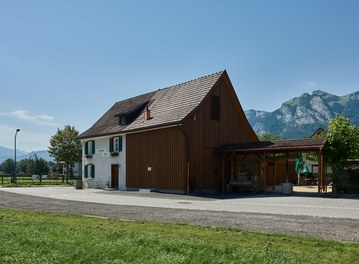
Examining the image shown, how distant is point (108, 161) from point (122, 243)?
90.5 ft

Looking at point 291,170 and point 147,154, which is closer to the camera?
point 147,154

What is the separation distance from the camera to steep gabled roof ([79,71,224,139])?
91.0 feet

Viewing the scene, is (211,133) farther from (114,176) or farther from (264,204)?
(264,204)

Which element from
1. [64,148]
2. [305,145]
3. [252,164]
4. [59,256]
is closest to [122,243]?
[59,256]

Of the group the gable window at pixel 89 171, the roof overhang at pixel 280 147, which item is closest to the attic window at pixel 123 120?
the gable window at pixel 89 171

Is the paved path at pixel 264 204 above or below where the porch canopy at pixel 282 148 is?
below

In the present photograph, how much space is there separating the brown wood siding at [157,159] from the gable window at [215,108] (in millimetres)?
3421

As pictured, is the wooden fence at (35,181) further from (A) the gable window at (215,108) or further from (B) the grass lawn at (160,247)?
(B) the grass lawn at (160,247)

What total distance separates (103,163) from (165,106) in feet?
27.6

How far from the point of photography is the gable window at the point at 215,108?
2877 centimetres

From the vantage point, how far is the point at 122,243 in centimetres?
692

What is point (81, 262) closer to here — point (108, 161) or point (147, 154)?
point (147, 154)

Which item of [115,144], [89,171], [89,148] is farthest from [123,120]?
[89,171]

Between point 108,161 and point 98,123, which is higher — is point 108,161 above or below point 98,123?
below
